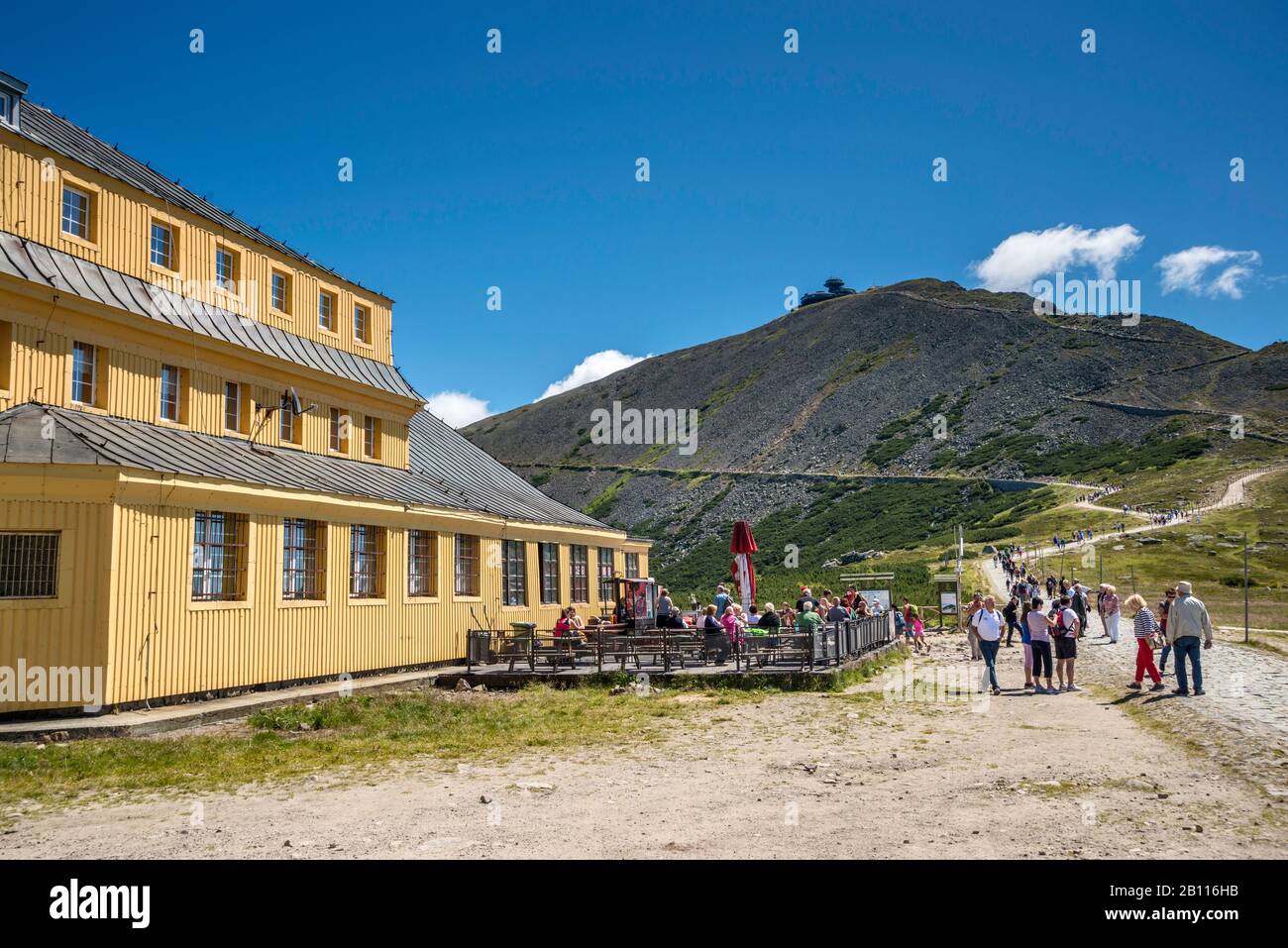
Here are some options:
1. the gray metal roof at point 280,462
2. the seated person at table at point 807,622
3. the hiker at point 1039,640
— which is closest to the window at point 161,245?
the gray metal roof at point 280,462

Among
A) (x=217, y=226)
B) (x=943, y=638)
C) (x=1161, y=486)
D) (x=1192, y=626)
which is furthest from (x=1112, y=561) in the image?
(x=217, y=226)

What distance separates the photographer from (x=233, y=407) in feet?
61.8

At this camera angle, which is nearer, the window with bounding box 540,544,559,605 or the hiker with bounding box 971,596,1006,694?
the hiker with bounding box 971,596,1006,694

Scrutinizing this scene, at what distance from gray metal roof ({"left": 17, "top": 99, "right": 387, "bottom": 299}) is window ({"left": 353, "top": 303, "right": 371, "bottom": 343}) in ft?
4.39

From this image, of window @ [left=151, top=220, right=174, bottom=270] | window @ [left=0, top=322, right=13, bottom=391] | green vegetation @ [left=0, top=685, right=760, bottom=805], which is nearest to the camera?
green vegetation @ [left=0, top=685, right=760, bottom=805]

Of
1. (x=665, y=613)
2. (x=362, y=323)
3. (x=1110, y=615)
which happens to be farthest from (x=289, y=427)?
(x=1110, y=615)

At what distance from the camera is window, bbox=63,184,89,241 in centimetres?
1625

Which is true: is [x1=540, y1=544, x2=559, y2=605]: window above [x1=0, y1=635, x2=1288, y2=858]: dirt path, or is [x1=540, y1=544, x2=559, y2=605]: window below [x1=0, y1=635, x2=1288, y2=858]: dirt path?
above

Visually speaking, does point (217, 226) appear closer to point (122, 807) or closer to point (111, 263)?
point (111, 263)

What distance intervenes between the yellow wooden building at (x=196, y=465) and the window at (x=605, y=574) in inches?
145

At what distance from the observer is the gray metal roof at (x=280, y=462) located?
13.6m

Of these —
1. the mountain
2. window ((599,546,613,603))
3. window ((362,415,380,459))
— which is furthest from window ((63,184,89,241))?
the mountain

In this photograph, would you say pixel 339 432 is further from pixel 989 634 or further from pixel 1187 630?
pixel 1187 630

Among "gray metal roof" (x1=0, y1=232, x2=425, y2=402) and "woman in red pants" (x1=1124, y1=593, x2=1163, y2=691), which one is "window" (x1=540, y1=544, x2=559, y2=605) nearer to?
"gray metal roof" (x1=0, y1=232, x2=425, y2=402)
